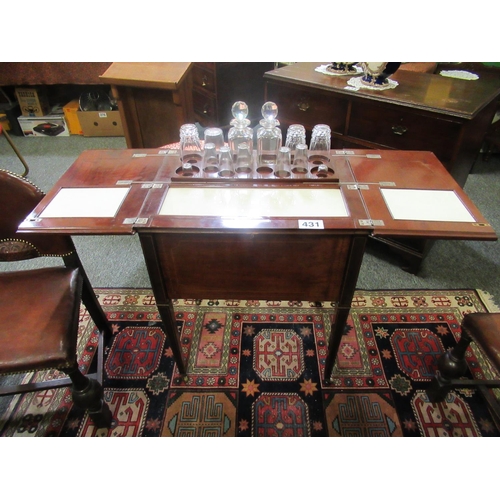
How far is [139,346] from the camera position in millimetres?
1691

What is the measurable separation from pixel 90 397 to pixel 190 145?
3.35 feet

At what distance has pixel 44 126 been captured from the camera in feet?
11.5

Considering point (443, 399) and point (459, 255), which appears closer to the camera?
point (443, 399)

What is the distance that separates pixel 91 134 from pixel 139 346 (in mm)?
2646

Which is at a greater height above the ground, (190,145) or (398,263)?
(190,145)

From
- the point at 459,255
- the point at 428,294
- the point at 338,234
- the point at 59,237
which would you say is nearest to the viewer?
the point at 338,234

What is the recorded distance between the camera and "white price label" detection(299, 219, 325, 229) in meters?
1.02

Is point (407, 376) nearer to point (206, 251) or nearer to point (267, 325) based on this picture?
point (267, 325)

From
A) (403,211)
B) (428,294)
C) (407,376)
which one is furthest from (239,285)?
(428,294)

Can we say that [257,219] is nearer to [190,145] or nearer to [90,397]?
[190,145]

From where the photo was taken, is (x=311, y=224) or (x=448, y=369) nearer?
(x=311, y=224)

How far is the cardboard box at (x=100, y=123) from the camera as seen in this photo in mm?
3369

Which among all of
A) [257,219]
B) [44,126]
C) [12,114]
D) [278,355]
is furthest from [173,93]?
[12,114]

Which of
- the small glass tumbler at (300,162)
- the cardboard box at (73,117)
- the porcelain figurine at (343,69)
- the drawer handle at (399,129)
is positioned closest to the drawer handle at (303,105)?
the porcelain figurine at (343,69)
